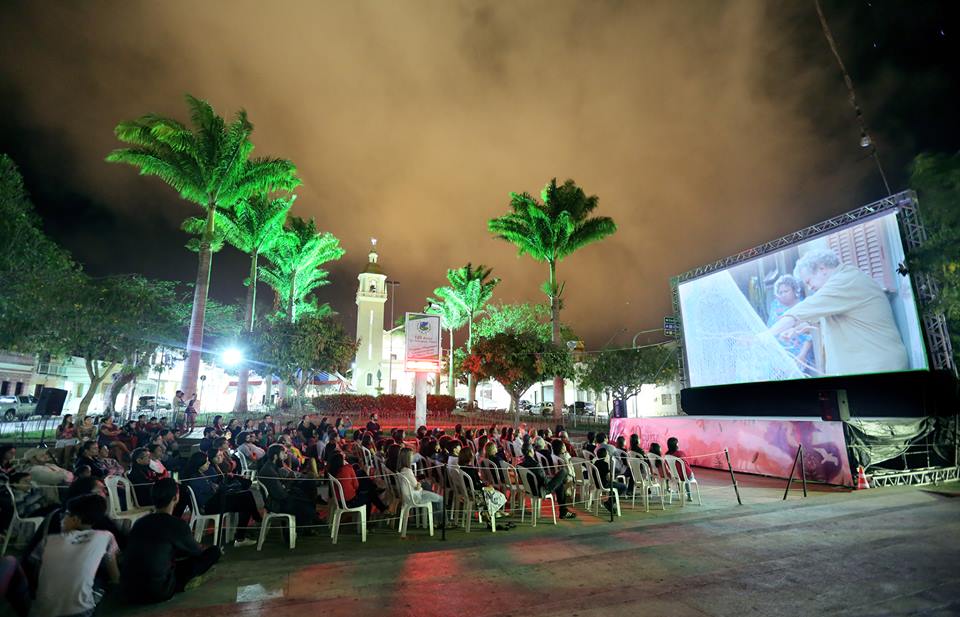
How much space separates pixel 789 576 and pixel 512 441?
641 cm

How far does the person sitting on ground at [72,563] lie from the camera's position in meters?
3.54

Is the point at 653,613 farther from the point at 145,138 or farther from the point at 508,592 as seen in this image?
the point at 145,138

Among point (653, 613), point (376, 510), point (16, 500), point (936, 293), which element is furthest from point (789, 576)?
point (936, 293)

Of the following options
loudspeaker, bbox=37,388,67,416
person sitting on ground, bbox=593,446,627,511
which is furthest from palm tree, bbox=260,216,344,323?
person sitting on ground, bbox=593,446,627,511

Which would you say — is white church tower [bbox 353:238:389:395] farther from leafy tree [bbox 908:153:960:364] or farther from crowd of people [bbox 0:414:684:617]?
leafy tree [bbox 908:153:960:364]

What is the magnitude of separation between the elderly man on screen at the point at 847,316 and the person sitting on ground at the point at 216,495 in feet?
51.4

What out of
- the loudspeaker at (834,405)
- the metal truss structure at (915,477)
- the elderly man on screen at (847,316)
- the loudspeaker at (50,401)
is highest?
the elderly man on screen at (847,316)

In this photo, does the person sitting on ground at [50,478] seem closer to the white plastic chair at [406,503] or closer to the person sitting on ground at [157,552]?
the person sitting on ground at [157,552]

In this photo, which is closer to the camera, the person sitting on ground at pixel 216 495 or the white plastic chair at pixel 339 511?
the person sitting on ground at pixel 216 495

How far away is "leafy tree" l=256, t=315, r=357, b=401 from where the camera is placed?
2548 cm

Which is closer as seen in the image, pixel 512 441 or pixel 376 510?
pixel 376 510

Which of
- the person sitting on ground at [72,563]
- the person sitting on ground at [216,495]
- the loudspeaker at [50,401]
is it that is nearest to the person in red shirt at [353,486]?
the person sitting on ground at [216,495]

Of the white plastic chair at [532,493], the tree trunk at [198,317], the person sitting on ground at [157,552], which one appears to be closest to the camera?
the person sitting on ground at [157,552]

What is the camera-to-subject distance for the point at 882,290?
1312cm
